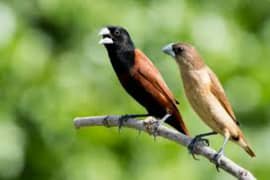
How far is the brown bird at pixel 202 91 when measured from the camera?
4.58 metres

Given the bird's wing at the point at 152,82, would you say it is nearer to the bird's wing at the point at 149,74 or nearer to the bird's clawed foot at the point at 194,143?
the bird's wing at the point at 149,74

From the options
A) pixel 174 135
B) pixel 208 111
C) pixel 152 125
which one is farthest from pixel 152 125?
pixel 174 135

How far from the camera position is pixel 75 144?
6.27 metres

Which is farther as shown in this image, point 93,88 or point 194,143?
point 93,88

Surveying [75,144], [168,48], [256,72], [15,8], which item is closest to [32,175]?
[75,144]

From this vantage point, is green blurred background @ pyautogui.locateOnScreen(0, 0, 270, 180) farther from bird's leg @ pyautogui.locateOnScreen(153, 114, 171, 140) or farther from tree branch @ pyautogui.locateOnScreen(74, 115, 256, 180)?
tree branch @ pyautogui.locateOnScreen(74, 115, 256, 180)

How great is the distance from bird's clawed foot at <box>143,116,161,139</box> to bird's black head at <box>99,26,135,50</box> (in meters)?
0.36

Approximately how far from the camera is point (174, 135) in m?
3.90

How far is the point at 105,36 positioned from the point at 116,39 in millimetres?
46

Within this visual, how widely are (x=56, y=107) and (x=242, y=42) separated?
128 cm

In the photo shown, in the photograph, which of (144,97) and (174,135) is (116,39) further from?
(174,135)

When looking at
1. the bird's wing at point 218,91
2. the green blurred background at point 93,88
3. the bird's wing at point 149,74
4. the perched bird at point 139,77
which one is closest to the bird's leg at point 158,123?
the perched bird at point 139,77

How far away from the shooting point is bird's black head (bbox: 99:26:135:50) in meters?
4.72

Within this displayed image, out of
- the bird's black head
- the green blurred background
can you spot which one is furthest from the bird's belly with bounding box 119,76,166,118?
the green blurred background
